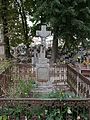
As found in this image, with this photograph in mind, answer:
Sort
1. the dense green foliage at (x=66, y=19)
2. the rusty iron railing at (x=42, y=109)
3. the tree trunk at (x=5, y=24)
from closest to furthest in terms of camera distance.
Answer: the rusty iron railing at (x=42, y=109) → the dense green foliage at (x=66, y=19) → the tree trunk at (x=5, y=24)

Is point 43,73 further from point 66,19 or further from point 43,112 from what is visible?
point 43,112

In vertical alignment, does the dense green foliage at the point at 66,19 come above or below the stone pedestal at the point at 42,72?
above

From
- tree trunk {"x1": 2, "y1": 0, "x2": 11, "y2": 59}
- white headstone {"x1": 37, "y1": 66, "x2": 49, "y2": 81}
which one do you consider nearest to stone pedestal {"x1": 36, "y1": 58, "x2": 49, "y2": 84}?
white headstone {"x1": 37, "y1": 66, "x2": 49, "y2": 81}

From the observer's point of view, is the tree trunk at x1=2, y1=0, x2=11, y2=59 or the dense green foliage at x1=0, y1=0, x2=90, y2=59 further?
the tree trunk at x1=2, y1=0, x2=11, y2=59

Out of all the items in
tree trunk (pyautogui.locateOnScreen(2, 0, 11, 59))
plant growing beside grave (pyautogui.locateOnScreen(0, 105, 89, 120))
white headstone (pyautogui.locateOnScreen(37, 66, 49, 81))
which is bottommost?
white headstone (pyautogui.locateOnScreen(37, 66, 49, 81))

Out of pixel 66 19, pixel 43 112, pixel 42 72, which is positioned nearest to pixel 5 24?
pixel 66 19

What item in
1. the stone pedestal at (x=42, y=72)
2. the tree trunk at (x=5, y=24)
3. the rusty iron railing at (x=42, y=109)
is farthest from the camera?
the tree trunk at (x=5, y=24)

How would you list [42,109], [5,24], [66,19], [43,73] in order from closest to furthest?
[42,109] → [43,73] → [66,19] → [5,24]

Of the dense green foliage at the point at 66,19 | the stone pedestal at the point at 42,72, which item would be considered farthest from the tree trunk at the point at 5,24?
the stone pedestal at the point at 42,72

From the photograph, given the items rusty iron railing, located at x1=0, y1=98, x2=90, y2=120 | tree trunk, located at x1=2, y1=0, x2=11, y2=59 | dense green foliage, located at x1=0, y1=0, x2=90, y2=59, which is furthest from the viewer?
tree trunk, located at x1=2, y1=0, x2=11, y2=59

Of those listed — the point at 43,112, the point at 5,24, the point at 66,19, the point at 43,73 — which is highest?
the point at 66,19

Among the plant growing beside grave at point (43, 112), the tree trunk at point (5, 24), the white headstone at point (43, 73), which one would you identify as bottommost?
the white headstone at point (43, 73)

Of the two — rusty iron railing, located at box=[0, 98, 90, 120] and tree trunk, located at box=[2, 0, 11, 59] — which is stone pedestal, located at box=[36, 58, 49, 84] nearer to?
rusty iron railing, located at box=[0, 98, 90, 120]

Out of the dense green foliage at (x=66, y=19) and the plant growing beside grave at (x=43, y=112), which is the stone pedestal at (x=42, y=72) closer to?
the dense green foliage at (x=66, y=19)
